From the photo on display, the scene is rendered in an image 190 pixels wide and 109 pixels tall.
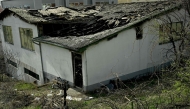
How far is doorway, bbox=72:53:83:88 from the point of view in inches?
469

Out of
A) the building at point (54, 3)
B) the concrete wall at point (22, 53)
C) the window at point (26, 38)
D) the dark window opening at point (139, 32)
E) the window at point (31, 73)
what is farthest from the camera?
the building at point (54, 3)

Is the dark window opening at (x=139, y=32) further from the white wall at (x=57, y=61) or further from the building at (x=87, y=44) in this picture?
the white wall at (x=57, y=61)

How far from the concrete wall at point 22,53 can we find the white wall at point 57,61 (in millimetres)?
831

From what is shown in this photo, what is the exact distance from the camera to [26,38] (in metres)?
16.3

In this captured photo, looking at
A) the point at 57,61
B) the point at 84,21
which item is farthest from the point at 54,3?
the point at 57,61

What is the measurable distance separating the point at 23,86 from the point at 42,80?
1.43 meters

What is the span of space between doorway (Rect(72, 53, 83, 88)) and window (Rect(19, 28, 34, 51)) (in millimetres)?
5013

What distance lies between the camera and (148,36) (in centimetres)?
1344

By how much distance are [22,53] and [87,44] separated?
27.6 ft

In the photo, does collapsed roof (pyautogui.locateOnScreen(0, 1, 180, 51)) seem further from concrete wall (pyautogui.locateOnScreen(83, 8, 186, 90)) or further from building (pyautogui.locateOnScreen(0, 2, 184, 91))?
concrete wall (pyautogui.locateOnScreen(83, 8, 186, 90))

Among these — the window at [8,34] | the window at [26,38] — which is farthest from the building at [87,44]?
the window at [8,34]

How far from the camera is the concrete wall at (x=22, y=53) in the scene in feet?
49.9

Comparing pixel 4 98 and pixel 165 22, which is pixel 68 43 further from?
pixel 165 22

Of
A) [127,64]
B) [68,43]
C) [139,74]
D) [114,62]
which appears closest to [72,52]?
[68,43]
